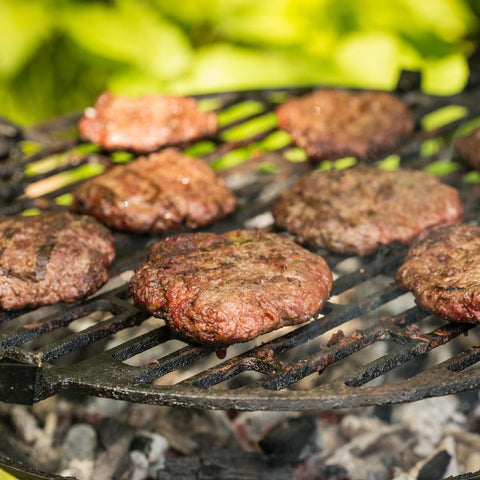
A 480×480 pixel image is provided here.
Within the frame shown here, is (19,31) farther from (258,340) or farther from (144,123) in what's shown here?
(258,340)

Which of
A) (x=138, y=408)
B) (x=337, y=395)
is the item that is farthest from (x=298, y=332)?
(x=138, y=408)

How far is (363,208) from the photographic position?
317 cm

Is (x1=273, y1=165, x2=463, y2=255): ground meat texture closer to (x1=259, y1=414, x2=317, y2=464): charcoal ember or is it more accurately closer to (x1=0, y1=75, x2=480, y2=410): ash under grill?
(x1=0, y1=75, x2=480, y2=410): ash under grill

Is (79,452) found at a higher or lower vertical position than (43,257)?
lower

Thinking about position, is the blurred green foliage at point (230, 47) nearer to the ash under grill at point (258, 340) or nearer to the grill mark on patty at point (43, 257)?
the ash under grill at point (258, 340)

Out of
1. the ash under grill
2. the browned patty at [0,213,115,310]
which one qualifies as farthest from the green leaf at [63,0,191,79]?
the browned patty at [0,213,115,310]

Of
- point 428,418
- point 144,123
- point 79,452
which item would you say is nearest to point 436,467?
point 428,418

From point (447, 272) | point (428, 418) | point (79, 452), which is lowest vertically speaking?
point (428, 418)

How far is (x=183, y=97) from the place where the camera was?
4.19 meters

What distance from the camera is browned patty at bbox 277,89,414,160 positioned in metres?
3.85

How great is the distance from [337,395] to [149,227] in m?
1.31

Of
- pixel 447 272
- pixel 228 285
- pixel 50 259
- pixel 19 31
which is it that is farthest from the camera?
pixel 19 31

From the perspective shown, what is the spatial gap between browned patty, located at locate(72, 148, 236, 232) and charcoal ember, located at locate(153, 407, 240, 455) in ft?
2.60

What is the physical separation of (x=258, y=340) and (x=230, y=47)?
2829mm
